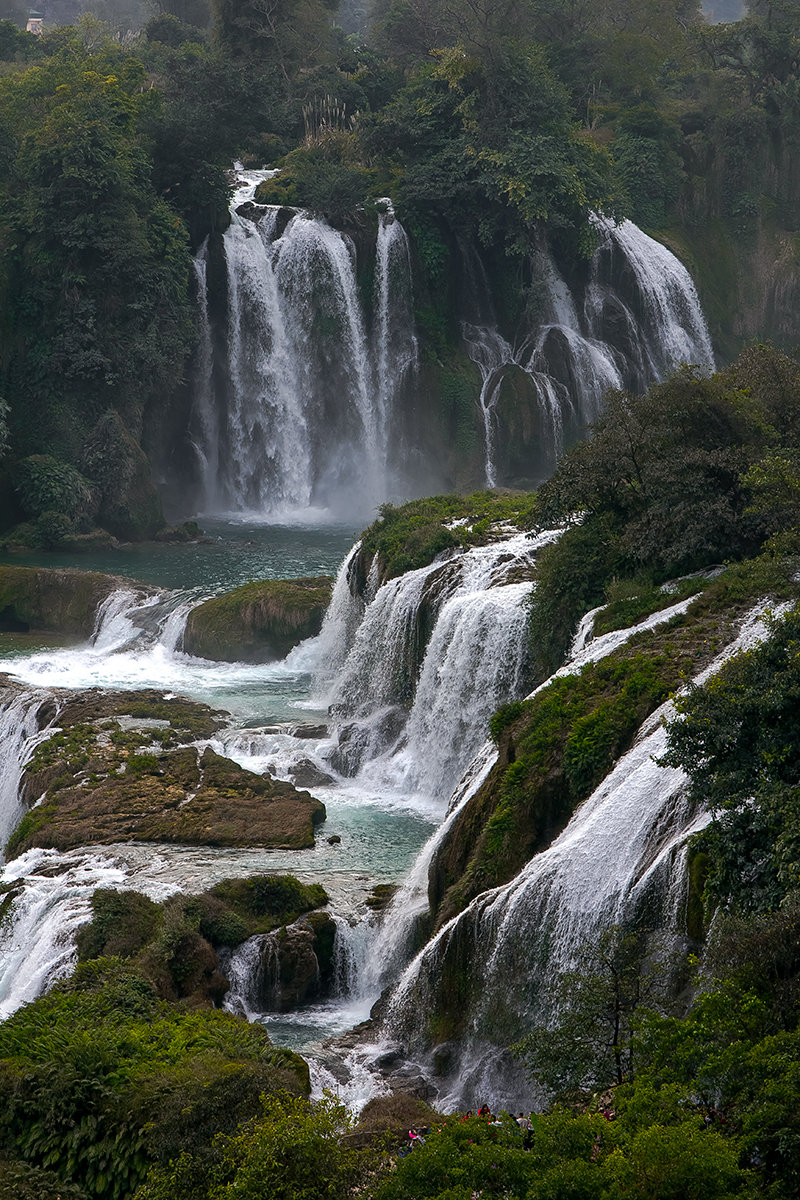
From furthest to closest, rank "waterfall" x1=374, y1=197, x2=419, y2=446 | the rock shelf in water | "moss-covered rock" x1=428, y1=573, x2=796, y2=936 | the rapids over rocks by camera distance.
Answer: "waterfall" x1=374, y1=197, x2=419, y2=446
the rock shelf in water
"moss-covered rock" x1=428, y1=573, x2=796, y2=936
the rapids over rocks

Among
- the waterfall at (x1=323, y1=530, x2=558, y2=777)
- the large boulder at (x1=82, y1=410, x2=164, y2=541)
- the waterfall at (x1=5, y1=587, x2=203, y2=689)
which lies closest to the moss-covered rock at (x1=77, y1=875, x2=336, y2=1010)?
the waterfall at (x1=323, y1=530, x2=558, y2=777)

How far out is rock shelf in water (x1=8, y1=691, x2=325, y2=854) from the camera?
2061 cm

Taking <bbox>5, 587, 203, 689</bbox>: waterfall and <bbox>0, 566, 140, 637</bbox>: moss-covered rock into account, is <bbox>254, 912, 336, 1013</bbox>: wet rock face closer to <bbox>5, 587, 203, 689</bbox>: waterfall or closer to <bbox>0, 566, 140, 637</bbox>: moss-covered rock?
<bbox>5, 587, 203, 689</bbox>: waterfall

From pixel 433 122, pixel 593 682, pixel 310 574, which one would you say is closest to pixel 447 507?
pixel 310 574

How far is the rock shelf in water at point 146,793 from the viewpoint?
20.6 meters

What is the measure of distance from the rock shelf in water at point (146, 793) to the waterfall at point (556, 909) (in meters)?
6.34

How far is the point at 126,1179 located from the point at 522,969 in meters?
4.34

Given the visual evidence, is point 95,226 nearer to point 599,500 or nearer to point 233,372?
point 233,372

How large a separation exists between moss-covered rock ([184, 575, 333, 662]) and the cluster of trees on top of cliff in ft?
32.2

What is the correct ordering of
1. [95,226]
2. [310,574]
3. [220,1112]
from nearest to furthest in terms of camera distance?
[220,1112], [310,574], [95,226]

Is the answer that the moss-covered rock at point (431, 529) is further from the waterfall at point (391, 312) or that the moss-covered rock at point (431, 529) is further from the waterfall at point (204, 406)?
the waterfall at point (204, 406)

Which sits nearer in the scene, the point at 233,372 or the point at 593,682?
the point at 593,682

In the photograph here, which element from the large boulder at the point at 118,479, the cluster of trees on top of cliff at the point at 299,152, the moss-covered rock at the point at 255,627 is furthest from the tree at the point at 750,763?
the large boulder at the point at 118,479

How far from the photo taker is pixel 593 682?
17094mm
